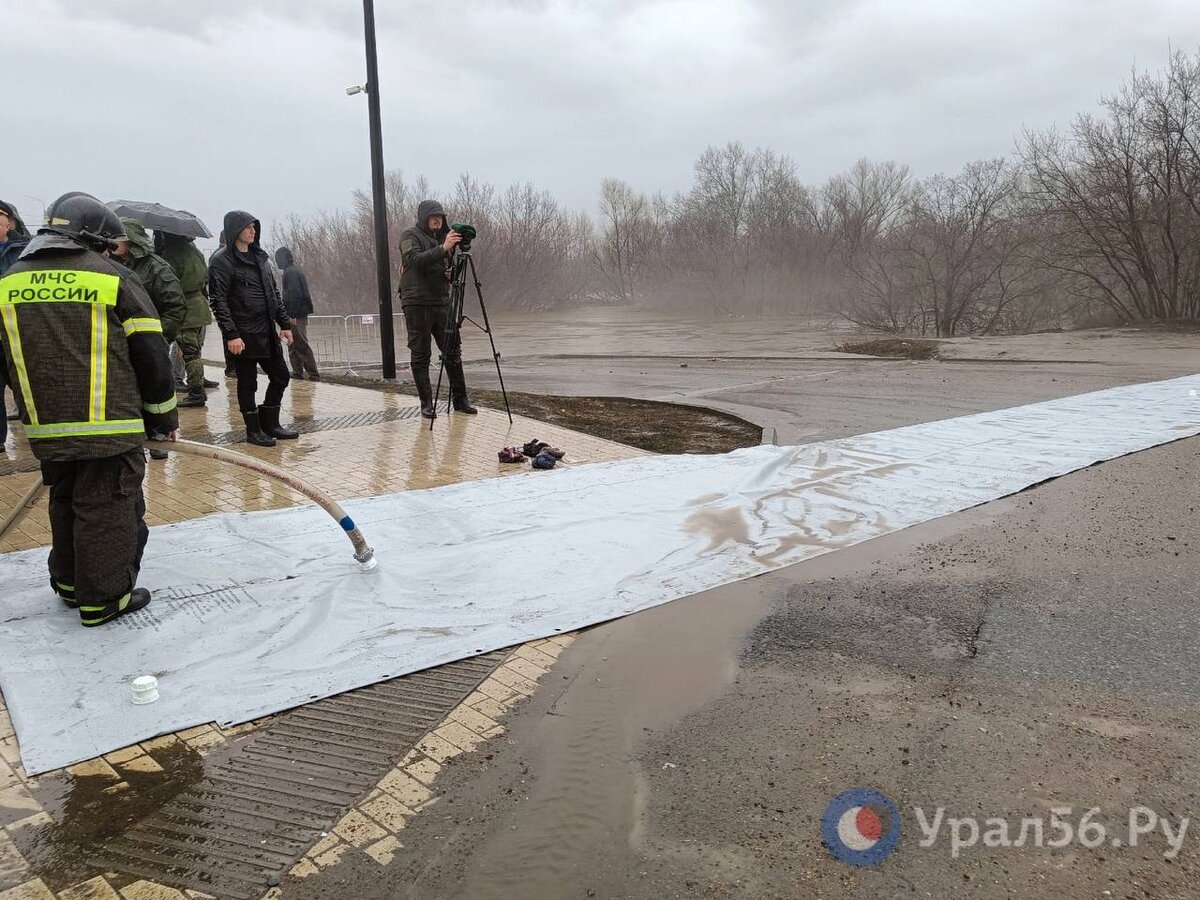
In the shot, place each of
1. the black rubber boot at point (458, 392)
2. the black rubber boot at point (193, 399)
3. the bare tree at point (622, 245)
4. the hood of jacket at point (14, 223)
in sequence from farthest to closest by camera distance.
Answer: the bare tree at point (622, 245)
the black rubber boot at point (193, 399)
the black rubber boot at point (458, 392)
the hood of jacket at point (14, 223)

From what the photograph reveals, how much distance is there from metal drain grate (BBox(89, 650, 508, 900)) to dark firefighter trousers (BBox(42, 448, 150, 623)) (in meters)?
1.20

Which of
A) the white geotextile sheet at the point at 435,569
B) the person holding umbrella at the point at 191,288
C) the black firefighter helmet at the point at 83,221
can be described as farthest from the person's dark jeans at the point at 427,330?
the black firefighter helmet at the point at 83,221

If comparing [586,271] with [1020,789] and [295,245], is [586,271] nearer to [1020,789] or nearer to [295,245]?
[295,245]

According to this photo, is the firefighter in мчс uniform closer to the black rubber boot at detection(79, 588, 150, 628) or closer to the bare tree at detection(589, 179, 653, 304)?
the black rubber boot at detection(79, 588, 150, 628)

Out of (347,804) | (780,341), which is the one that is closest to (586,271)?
(780,341)

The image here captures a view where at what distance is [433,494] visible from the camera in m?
5.92

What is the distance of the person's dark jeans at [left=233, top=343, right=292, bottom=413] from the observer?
7.45m

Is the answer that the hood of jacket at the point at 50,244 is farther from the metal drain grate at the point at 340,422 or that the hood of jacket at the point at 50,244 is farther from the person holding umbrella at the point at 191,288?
the person holding umbrella at the point at 191,288

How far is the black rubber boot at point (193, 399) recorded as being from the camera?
372 inches

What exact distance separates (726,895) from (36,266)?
3.58 meters

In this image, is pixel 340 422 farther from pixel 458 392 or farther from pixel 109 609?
pixel 109 609

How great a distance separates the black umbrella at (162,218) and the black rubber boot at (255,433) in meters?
2.92

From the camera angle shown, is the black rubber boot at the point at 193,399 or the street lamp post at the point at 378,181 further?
the street lamp post at the point at 378,181

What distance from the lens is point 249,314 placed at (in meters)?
7.27
